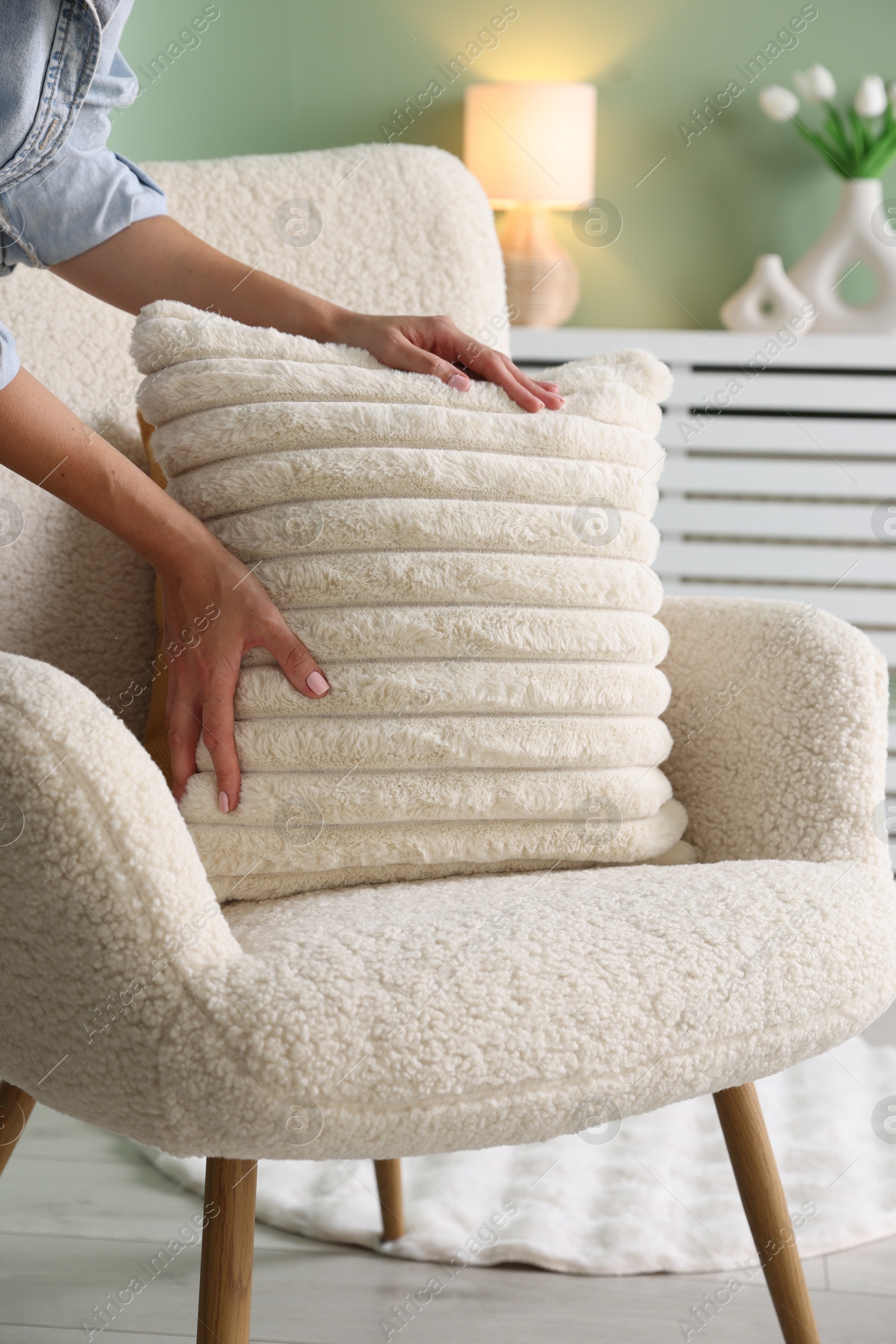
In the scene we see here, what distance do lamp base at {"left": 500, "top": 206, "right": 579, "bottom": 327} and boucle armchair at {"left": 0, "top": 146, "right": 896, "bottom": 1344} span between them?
54.4 inches

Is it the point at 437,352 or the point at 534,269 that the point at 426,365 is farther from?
the point at 534,269

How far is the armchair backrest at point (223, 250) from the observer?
80 centimetres

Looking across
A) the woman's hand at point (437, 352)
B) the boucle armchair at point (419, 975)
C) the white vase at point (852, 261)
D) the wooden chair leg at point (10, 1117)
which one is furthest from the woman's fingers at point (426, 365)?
the white vase at point (852, 261)

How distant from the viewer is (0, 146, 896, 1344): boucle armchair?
1.42 feet

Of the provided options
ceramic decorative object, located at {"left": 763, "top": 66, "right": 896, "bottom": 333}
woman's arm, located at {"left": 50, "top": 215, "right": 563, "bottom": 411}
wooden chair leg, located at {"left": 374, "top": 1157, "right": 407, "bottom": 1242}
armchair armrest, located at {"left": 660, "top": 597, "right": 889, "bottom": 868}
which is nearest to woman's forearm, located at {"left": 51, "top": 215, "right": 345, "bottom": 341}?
woman's arm, located at {"left": 50, "top": 215, "right": 563, "bottom": 411}

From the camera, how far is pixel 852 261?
6.31 ft

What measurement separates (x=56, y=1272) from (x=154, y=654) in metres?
0.48

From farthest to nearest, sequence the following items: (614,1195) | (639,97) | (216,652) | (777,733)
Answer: (639,97) < (614,1195) < (777,733) < (216,652)

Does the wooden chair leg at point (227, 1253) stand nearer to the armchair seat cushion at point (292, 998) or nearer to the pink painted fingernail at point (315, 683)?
the armchair seat cushion at point (292, 998)

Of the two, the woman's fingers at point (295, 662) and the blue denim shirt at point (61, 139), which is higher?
the blue denim shirt at point (61, 139)

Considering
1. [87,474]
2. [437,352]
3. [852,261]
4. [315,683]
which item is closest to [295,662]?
[315,683]

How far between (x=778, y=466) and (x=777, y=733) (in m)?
1.21

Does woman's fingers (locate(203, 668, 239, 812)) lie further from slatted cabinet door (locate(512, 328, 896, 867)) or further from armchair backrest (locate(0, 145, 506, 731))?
slatted cabinet door (locate(512, 328, 896, 867))

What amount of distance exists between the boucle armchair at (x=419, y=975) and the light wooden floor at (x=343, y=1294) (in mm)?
170
